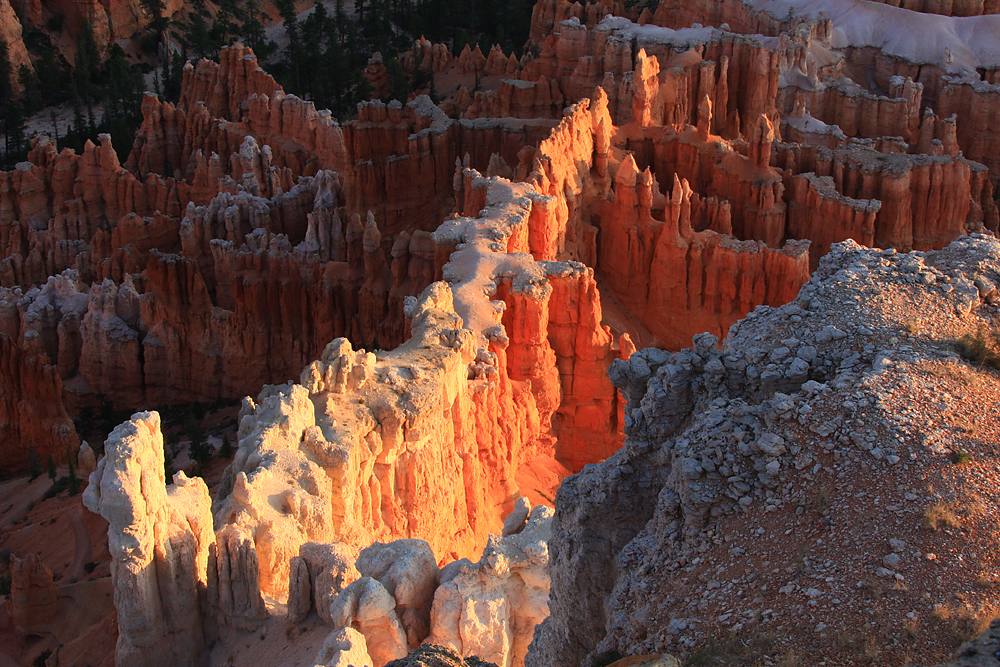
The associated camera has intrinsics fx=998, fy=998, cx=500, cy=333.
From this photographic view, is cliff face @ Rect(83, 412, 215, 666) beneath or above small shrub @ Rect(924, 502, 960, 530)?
beneath

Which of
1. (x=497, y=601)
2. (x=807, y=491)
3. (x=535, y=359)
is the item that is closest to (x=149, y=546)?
(x=497, y=601)

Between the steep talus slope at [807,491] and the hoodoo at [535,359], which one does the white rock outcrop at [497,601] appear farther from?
the steep talus slope at [807,491]

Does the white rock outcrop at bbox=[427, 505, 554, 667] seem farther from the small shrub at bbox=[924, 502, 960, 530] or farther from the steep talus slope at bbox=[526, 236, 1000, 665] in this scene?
the small shrub at bbox=[924, 502, 960, 530]

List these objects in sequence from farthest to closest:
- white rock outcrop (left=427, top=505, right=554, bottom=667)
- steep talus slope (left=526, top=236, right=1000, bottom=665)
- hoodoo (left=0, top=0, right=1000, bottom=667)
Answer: white rock outcrop (left=427, top=505, right=554, bottom=667), hoodoo (left=0, top=0, right=1000, bottom=667), steep talus slope (left=526, top=236, right=1000, bottom=665)

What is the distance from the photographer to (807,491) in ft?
24.9

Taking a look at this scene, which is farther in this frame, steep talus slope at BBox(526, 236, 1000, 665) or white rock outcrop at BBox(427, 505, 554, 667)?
white rock outcrop at BBox(427, 505, 554, 667)

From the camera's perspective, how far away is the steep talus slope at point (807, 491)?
22.3 ft

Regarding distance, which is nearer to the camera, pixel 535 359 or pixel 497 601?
pixel 497 601

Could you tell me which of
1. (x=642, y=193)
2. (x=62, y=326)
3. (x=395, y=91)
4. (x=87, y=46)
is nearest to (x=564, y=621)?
(x=642, y=193)

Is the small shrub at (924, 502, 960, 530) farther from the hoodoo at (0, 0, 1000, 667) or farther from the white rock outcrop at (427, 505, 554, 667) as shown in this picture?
the white rock outcrop at (427, 505, 554, 667)

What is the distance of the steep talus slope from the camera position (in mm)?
6809

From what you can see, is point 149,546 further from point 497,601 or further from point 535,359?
point 535,359

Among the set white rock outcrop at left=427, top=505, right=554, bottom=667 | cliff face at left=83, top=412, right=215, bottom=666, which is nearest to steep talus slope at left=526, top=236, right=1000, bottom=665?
white rock outcrop at left=427, top=505, right=554, bottom=667

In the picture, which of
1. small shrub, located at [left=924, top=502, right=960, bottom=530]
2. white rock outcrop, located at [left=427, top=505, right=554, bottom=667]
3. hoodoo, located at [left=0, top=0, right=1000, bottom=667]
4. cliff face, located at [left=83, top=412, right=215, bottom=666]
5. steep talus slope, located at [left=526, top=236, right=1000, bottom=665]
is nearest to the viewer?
steep talus slope, located at [left=526, top=236, right=1000, bottom=665]
